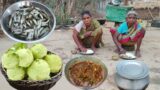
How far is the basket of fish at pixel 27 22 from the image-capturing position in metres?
1.87

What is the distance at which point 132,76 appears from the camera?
2.15 metres

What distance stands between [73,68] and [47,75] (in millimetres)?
313

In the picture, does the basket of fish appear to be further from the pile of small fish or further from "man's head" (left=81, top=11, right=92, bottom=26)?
"man's head" (left=81, top=11, right=92, bottom=26)

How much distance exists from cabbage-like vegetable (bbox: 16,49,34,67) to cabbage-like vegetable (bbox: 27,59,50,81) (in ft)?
0.11

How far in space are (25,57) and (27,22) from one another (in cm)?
22

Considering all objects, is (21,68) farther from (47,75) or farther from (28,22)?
(28,22)

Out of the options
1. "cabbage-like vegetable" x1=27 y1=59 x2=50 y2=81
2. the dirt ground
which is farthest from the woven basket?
the dirt ground

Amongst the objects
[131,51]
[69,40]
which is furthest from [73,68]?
[69,40]

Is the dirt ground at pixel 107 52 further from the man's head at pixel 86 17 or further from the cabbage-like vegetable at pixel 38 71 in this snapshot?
the cabbage-like vegetable at pixel 38 71

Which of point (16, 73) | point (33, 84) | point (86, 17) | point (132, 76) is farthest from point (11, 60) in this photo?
point (86, 17)

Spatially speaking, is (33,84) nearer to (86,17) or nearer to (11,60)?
(11,60)

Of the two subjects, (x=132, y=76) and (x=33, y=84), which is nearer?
(x=33, y=84)

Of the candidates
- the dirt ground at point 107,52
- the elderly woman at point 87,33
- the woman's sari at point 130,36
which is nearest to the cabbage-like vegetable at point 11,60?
the dirt ground at point 107,52

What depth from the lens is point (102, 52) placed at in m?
5.23
